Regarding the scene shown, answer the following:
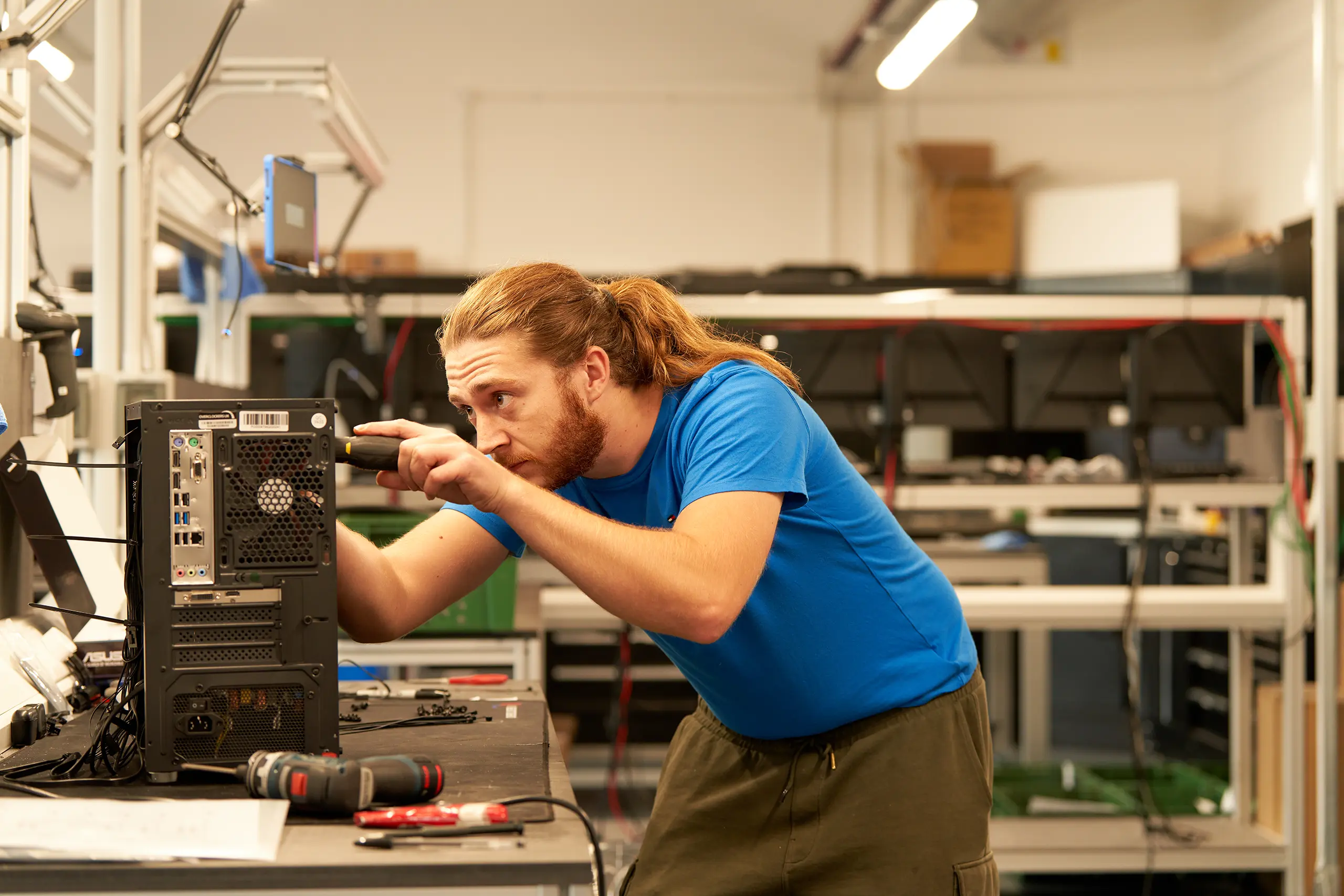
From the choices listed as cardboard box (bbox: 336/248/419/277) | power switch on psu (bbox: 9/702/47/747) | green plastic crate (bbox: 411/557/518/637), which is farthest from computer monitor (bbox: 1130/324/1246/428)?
cardboard box (bbox: 336/248/419/277)

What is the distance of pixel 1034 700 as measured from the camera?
11.7 ft

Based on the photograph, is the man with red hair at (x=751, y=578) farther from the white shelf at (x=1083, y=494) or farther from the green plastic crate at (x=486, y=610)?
the white shelf at (x=1083, y=494)

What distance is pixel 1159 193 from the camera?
5.43 m

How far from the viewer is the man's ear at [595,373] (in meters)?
1.21

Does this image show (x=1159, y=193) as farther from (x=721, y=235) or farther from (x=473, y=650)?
(x=473, y=650)

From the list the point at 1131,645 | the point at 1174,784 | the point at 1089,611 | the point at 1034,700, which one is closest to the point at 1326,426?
the point at 1089,611

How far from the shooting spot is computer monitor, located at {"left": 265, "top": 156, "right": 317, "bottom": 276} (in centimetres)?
197

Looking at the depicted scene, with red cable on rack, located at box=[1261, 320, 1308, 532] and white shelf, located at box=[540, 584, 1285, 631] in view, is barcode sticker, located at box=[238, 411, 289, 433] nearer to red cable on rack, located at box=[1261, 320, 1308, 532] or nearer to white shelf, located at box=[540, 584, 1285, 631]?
white shelf, located at box=[540, 584, 1285, 631]

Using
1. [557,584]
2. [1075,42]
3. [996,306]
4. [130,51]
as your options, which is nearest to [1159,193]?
[1075,42]

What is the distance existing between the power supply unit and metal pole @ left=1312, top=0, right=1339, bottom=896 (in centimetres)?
219

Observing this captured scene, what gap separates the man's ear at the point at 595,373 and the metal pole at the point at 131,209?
1.33m

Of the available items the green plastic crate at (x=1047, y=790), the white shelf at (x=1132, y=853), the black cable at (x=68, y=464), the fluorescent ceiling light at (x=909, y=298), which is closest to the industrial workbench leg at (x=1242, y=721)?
the white shelf at (x=1132, y=853)

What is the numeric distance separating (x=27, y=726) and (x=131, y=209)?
1.37m

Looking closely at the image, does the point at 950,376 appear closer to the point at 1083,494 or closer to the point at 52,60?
the point at 1083,494
